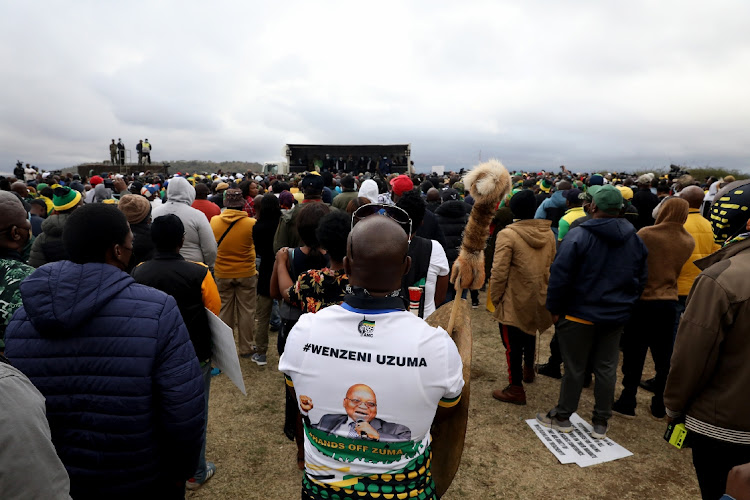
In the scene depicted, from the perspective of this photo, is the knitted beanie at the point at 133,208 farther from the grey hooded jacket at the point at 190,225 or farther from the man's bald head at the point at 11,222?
the man's bald head at the point at 11,222

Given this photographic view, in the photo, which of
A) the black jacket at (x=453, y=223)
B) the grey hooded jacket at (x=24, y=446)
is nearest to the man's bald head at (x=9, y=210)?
the grey hooded jacket at (x=24, y=446)

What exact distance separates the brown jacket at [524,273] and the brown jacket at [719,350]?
209cm

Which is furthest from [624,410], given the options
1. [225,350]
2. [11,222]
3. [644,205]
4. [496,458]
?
[11,222]

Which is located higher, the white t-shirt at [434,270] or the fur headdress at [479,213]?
the fur headdress at [479,213]

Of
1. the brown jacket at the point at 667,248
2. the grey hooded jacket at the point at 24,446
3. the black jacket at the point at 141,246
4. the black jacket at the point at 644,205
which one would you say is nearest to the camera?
the grey hooded jacket at the point at 24,446

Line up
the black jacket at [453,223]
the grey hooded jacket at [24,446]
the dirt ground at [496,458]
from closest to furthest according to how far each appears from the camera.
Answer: the grey hooded jacket at [24,446]
the dirt ground at [496,458]
the black jacket at [453,223]

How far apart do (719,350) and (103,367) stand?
8.97 feet

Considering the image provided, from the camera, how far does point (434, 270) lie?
11.0 feet

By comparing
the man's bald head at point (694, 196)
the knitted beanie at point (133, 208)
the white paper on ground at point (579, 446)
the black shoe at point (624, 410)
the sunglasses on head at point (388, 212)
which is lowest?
the white paper on ground at point (579, 446)

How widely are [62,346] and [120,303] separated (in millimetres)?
248

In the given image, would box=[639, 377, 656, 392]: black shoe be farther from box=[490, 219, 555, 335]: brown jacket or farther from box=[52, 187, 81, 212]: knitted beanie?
box=[52, 187, 81, 212]: knitted beanie

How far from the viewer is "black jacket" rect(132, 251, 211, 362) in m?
2.58

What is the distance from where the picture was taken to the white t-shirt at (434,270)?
10.9ft

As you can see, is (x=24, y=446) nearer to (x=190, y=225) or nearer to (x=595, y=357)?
(x=190, y=225)
